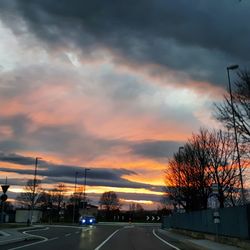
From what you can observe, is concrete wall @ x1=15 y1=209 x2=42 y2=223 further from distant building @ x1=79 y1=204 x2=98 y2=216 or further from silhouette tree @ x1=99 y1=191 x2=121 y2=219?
silhouette tree @ x1=99 y1=191 x2=121 y2=219

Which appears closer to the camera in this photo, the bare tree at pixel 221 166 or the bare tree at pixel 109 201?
the bare tree at pixel 221 166

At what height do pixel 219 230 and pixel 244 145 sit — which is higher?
pixel 244 145

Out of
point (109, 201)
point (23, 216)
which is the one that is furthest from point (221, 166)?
point (109, 201)

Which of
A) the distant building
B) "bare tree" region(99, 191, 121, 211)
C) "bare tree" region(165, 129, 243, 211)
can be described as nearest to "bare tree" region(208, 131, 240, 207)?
"bare tree" region(165, 129, 243, 211)

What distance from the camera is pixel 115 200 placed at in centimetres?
Answer: 18138

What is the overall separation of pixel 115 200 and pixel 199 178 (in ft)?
435

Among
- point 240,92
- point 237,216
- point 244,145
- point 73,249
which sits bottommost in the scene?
point 73,249

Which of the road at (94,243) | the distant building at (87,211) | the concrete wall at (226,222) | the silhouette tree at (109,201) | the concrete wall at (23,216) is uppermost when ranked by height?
the silhouette tree at (109,201)

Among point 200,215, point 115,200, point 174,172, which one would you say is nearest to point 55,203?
point 115,200

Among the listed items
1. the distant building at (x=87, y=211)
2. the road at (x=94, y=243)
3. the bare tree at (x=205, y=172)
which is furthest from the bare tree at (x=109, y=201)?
the road at (x=94, y=243)

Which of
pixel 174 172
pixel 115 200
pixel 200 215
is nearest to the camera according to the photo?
pixel 200 215

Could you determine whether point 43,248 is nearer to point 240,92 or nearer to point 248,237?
point 248,237

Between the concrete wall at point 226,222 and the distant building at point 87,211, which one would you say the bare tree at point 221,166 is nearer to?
the concrete wall at point 226,222

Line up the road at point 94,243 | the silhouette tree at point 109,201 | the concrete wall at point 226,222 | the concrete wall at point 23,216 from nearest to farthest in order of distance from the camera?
the concrete wall at point 226,222
the road at point 94,243
the concrete wall at point 23,216
the silhouette tree at point 109,201
